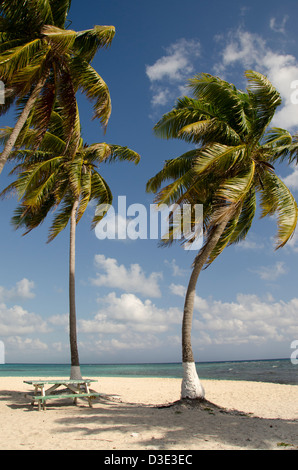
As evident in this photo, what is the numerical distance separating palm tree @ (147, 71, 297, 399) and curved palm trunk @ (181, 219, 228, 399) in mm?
26

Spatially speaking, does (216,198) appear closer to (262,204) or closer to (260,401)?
(262,204)

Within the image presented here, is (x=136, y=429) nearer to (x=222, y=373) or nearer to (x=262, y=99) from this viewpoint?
(x=262, y=99)

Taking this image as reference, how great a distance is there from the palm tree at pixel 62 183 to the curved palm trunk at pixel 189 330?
13.2 ft

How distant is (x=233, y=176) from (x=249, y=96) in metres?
2.54

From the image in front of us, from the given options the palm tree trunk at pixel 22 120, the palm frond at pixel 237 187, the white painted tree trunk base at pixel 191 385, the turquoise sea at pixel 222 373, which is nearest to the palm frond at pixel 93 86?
the palm tree trunk at pixel 22 120

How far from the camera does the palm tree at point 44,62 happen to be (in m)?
8.57

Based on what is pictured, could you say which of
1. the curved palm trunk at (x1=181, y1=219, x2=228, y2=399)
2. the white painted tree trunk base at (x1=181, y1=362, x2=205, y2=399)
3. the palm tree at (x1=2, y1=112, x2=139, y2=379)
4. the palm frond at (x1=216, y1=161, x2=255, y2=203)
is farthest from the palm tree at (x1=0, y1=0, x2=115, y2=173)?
the white painted tree trunk base at (x1=181, y1=362, x2=205, y2=399)

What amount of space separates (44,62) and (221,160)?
210 inches

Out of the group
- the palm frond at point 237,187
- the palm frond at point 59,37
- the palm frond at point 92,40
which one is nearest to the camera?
the palm frond at point 59,37

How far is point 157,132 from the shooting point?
12.0m

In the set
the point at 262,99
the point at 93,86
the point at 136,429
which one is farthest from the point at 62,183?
the point at 136,429

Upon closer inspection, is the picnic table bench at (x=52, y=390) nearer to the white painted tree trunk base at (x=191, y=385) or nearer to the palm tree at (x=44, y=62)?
the white painted tree trunk base at (x=191, y=385)

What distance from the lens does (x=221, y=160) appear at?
10141 mm
